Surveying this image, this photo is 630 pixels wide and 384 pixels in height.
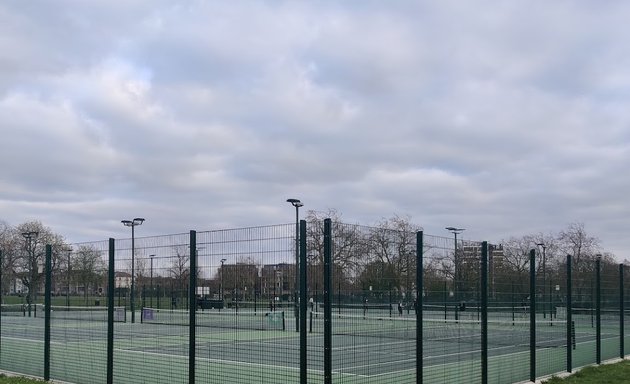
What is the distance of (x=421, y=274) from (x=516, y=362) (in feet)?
17.8

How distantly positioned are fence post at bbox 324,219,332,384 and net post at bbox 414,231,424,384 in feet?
5.53

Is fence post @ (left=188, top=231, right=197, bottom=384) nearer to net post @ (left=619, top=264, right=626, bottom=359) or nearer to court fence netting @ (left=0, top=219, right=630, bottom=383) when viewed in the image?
court fence netting @ (left=0, top=219, right=630, bottom=383)

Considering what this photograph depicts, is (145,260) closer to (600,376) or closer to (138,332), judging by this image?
(138,332)

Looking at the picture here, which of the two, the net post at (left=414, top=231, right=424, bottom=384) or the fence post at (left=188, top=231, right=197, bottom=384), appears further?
the fence post at (left=188, top=231, right=197, bottom=384)

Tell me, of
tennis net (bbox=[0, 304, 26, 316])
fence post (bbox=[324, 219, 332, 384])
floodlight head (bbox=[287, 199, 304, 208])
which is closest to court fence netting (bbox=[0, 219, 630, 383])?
fence post (bbox=[324, 219, 332, 384])

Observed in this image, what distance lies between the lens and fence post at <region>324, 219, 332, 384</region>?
840 centimetres

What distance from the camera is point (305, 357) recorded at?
8531mm

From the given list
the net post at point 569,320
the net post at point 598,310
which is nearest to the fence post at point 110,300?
the net post at point 569,320

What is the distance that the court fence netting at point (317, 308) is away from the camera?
9.39 metres

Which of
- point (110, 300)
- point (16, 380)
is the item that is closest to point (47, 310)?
point (16, 380)

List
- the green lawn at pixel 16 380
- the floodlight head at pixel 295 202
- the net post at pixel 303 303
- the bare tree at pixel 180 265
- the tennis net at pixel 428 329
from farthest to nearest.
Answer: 1. the floodlight head at pixel 295 202
2. the green lawn at pixel 16 380
3. the bare tree at pixel 180 265
4. the tennis net at pixel 428 329
5. the net post at pixel 303 303

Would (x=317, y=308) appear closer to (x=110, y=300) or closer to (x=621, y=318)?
(x=110, y=300)

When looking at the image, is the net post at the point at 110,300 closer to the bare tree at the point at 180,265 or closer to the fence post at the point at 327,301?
the bare tree at the point at 180,265

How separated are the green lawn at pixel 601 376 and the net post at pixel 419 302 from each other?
483 cm
